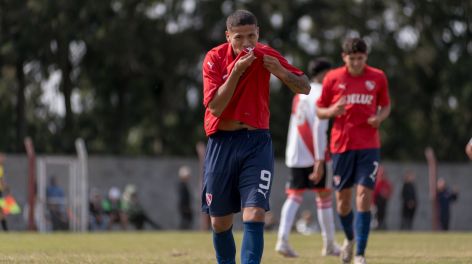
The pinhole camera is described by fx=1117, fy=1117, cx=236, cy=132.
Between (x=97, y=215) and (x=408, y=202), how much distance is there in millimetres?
9209

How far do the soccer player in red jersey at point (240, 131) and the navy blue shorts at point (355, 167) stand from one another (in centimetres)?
328

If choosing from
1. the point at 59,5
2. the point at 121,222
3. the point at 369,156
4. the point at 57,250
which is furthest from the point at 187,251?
the point at 59,5

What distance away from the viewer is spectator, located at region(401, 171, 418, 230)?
107 feet

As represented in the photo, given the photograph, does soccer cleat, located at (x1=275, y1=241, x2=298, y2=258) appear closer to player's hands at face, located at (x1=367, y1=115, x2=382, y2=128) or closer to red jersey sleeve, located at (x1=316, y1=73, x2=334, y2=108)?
red jersey sleeve, located at (x1=316, y1=73, x2=334, y2=108)

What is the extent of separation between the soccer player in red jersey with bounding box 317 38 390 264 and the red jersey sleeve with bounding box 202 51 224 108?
327 centimetres

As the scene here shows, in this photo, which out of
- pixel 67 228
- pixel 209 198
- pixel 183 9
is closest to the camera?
pixel 209 198

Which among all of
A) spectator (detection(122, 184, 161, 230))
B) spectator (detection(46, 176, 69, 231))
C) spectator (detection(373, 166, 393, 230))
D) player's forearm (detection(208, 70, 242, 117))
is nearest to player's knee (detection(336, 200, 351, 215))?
player's forearm (detection(208, 70, 242, 117))

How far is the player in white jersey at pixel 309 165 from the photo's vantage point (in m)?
13.2

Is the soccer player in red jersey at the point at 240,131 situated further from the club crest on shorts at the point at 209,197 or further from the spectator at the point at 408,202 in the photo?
the spectator at the point at 408,202

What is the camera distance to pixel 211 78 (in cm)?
819

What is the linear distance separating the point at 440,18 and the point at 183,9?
9696mm

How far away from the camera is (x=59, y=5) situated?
36.7 metres

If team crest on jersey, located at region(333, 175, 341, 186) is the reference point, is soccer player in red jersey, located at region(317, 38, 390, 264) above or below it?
above

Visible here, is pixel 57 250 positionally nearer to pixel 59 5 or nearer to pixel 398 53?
pixel 59 5
